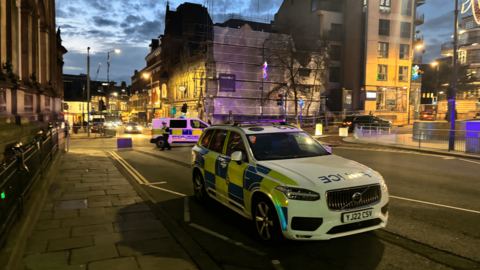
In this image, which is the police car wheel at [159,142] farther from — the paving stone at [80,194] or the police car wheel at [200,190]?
the police car wheel at [200,190]

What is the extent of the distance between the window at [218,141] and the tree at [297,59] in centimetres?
3714

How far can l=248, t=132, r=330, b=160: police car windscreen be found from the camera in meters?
5.64

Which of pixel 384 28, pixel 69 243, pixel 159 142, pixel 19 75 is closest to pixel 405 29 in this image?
pixel 384 28

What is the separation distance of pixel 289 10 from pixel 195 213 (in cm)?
6065

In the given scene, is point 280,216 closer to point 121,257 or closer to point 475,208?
point 121,257

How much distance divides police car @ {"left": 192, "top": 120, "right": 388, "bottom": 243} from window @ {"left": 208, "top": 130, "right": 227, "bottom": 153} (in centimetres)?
15

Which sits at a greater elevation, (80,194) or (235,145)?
(235,145)

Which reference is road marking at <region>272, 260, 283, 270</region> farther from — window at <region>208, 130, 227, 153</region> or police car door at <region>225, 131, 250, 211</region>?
window at <region>208, 130, 227, 153</region>

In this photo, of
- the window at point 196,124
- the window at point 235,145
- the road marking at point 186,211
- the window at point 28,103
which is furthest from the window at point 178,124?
the window at point 235,145

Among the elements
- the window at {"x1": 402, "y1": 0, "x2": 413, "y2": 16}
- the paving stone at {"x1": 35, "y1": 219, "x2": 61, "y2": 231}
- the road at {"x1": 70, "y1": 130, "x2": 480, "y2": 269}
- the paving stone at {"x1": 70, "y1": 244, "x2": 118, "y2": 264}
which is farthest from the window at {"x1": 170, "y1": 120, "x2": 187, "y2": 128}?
the window at {"x1": 402, "y1": 0, "x2": 413, "y2": 16}

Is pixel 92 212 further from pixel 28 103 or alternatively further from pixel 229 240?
pixel 28 103

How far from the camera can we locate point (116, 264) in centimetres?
430

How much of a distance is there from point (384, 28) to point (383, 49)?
313 centimetres

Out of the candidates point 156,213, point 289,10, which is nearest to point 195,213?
point 156,213
